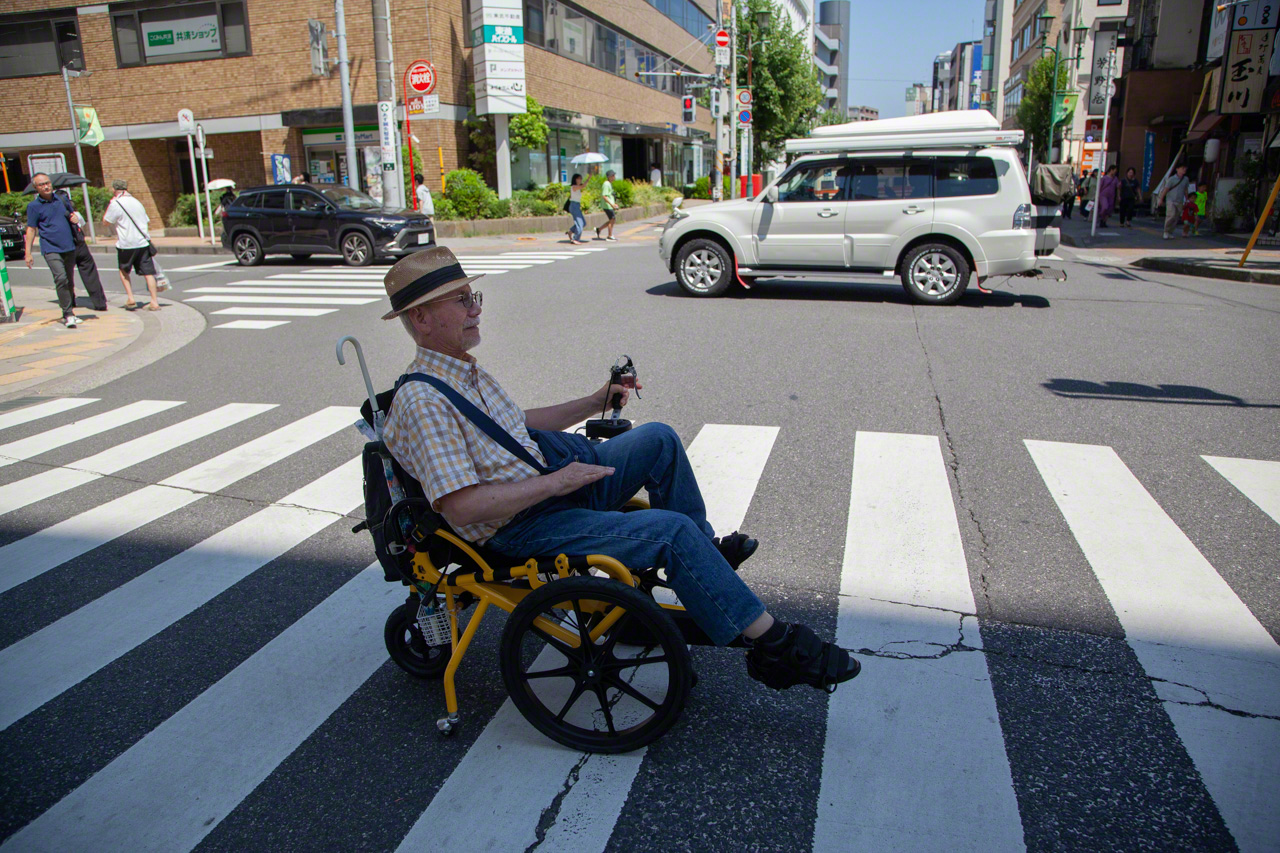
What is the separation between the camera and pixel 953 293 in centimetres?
1125

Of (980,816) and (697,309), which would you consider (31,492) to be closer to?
(980,816)

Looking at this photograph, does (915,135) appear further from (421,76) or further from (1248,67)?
(421,76)

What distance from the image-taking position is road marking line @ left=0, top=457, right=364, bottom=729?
133 inches

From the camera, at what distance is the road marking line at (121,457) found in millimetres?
5586

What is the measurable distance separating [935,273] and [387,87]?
16190 millimetres

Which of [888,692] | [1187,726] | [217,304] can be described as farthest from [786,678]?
[217,304]

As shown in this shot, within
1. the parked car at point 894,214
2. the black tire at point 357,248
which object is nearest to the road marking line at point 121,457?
the parked car at point 894,214

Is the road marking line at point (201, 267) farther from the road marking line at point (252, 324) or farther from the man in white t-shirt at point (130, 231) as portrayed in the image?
the road marking line at point (252, 324)

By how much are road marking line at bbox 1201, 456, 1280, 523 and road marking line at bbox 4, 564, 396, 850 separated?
4.58 meters

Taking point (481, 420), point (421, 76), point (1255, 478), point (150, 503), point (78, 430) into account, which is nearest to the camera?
point (481, 420)

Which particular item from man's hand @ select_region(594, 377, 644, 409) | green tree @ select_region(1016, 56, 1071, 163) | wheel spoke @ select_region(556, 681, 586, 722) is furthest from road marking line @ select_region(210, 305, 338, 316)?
green tree @ select_region(1016, 56, 1071, 163)

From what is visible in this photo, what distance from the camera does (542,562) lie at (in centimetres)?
285

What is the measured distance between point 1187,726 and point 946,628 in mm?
887

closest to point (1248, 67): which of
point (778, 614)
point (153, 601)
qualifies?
point (778, 614)
